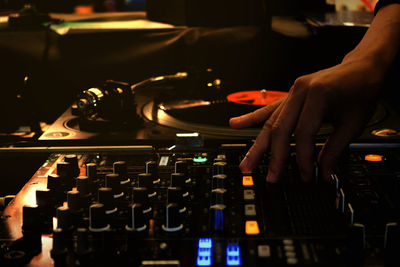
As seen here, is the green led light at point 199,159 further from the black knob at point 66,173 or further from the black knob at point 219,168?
the black knob at point 66,173

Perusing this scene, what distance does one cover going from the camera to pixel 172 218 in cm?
89

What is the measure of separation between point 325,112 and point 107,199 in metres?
0.41

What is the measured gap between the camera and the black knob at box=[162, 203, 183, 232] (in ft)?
2.89

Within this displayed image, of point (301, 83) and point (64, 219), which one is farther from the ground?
point (301, 83)

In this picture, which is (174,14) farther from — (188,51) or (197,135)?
(197,135)

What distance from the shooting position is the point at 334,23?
197 centimetres

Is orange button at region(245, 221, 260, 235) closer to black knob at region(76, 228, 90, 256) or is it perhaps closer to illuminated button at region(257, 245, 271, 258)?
illuminated button at region(257, 245, 271, 258)

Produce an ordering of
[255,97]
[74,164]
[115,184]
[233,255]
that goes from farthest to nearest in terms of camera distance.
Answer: [255,97] → [74,164] → [115,184] → [233,255]

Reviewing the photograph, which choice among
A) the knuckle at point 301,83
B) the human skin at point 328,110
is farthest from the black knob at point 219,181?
the knuckle at point 301,83

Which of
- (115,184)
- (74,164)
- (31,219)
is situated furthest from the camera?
(74,164)

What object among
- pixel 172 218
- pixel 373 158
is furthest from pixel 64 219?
pixel 373 158

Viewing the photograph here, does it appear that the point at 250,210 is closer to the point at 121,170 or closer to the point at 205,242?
the point at 205,242

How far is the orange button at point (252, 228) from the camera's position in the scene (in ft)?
2.85

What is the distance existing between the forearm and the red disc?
19.7 inches
